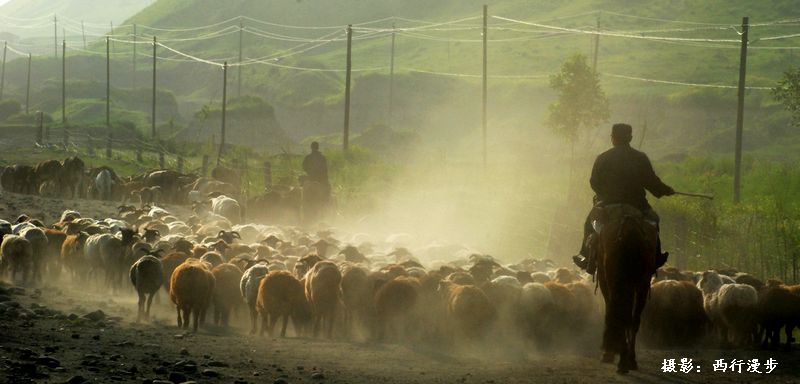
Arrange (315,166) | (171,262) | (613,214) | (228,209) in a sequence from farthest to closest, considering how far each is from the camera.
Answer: (228,209) < (315,166) < (171,262) < (613,214)

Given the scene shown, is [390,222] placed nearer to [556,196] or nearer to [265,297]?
[556,196]

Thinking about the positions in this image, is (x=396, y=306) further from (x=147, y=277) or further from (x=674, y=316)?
(x=147, y=277)

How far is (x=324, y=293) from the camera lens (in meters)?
16.3

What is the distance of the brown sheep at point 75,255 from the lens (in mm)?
21531

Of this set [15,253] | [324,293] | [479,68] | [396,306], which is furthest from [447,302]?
[479,68]

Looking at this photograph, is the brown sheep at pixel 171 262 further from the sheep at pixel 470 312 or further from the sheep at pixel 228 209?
the sheep at pixel 228 209

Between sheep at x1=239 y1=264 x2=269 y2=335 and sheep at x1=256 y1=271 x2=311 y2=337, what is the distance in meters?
0.28

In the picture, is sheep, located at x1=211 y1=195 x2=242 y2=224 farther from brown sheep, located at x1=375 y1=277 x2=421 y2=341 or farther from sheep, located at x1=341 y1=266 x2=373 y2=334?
brown sheep, located at x1=375 y1=277 x2=421 y2=341

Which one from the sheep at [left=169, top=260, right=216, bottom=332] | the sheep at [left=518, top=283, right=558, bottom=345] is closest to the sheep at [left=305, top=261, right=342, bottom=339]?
the sheep at [left=169, top=260, right=216, bottom=332]

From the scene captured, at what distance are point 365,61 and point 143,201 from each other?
11710 centimetres

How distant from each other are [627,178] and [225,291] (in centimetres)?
700

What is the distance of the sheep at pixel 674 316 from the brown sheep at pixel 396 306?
3548 mm

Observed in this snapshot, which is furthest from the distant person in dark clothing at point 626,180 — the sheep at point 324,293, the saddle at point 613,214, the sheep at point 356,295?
the sheep at point 324,293

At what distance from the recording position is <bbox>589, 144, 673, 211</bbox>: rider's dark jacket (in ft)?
44.2
